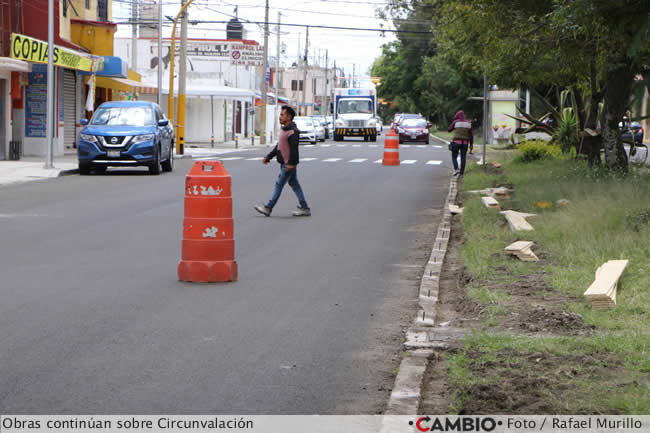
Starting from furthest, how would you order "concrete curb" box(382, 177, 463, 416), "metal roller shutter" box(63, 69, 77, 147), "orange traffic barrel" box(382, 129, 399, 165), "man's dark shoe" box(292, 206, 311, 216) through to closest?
"metal roller shutter" box(63, 69, 77, 147), "orange traffic barrel" box(382, 129, 399, 165), "man's dark shoe" box(292, 206, 311, 216), "concrete curb" box(382, 177, 463, 416)

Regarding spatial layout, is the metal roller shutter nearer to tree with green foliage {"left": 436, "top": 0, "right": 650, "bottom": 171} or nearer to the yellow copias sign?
the yellow copias sign

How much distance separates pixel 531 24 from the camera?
17.3 meters

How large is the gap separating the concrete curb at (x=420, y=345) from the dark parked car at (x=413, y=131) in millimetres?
47073

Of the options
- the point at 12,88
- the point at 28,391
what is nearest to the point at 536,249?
the point at 28,391

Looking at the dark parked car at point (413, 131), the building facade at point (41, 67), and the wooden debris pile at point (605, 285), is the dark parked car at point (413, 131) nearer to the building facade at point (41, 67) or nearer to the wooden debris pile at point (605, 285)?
the building facade at point (41, 67)

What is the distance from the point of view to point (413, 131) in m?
57.4

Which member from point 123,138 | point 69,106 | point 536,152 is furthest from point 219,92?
point 123,138

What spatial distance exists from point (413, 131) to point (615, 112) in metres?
38.3

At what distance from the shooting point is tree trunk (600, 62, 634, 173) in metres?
18.8

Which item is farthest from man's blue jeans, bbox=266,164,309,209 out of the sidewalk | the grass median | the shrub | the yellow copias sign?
the yellow copias sign

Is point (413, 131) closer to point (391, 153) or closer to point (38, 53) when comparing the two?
point (391, 153)

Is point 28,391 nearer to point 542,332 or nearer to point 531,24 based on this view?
point 542,332

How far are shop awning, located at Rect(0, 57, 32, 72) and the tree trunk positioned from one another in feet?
57.3

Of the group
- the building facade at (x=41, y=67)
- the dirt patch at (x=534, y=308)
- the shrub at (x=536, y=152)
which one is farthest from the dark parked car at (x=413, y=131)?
the dirt patch at (x=534, y=308)
